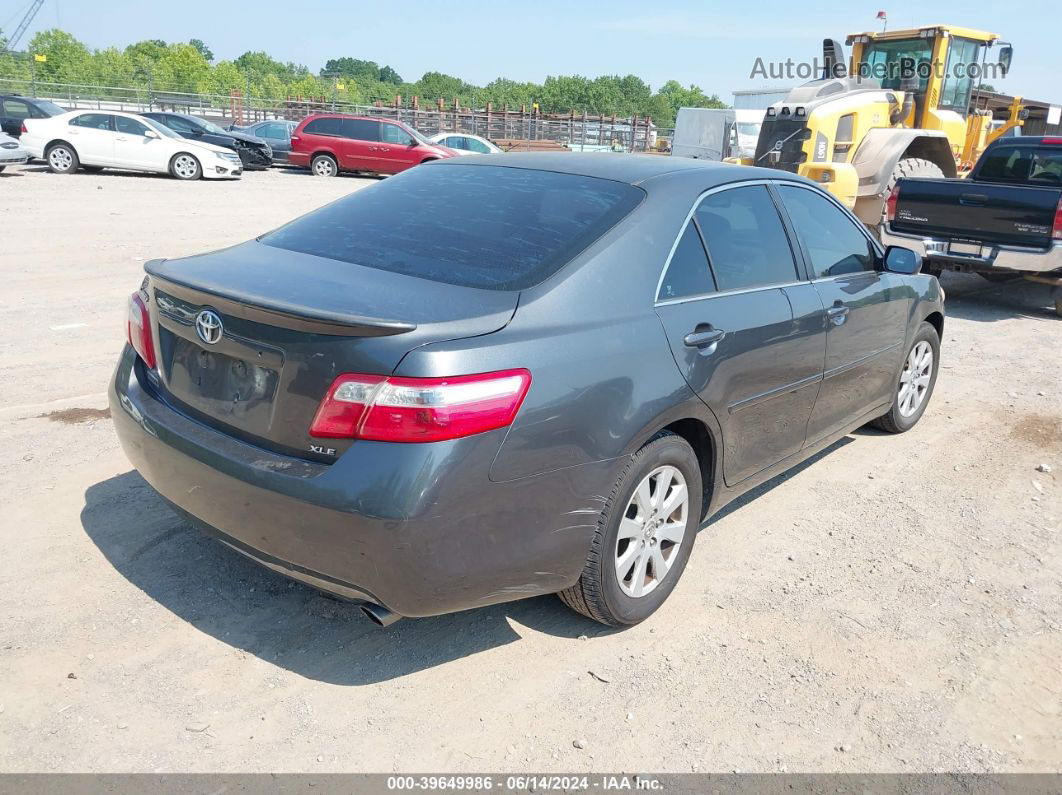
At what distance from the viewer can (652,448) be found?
3.18 m

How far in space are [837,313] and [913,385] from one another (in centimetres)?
169

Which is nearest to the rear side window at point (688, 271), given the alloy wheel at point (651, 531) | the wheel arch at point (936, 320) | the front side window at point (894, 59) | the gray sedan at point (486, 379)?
the gray sedan at point (486, 379)

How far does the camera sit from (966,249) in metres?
9.66

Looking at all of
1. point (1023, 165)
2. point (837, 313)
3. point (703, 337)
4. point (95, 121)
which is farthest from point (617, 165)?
point (95, 121)

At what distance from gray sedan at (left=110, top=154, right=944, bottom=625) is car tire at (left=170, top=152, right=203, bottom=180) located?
57.8 feet

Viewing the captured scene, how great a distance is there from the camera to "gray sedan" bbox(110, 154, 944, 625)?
2.61 metres

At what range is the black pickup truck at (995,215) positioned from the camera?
9.12 metres

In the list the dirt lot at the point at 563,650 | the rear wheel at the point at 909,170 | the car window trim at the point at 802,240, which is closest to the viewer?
the dirt lot at the point at 563,650

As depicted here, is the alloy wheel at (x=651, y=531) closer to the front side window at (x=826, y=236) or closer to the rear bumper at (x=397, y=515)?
the rear bumper at (x=397, y=515)

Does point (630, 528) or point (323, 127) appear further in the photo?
point (323, 127)

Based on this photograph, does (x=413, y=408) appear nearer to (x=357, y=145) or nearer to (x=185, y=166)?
(x=185, y=166)

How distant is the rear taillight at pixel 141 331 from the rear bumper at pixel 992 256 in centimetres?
782

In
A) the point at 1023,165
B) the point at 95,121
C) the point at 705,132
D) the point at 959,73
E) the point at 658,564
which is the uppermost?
the point at 959,73

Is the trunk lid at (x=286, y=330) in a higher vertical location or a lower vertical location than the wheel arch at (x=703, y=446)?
higher
